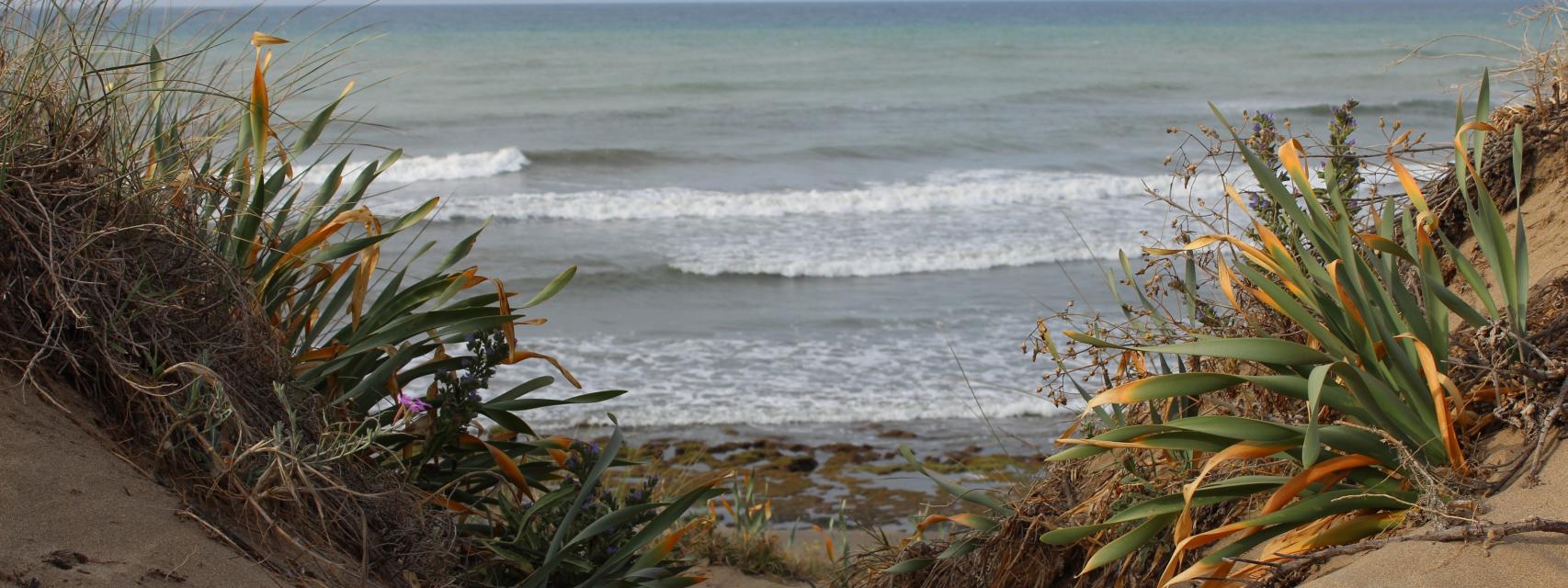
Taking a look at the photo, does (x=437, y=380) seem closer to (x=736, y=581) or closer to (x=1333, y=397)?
(x=736, y=581)

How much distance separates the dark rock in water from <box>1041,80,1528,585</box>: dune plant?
423 cm

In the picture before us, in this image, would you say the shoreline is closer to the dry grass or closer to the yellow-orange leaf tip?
the yellow-orange leaf tip

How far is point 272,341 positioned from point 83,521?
2.32 feet

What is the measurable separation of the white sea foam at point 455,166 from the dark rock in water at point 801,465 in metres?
13.1

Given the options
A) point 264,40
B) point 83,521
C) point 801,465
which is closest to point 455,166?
point 801,465

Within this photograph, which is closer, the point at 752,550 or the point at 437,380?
the point at 437,380

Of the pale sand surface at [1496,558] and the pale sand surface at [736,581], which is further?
the pale sand surface at [736,581]

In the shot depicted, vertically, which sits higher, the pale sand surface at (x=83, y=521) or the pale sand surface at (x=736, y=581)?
the pale sand surface at (x=83, y=521)

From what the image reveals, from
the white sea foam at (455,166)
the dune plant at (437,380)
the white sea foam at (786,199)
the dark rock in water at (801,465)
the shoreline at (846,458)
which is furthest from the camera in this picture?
the white sea foam at (455,166)

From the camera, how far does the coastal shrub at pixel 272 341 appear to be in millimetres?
2322

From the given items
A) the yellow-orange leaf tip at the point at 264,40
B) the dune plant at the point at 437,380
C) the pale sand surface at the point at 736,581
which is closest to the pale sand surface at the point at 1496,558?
the dune plant at the point at 437,380

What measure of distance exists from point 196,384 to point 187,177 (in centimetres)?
62

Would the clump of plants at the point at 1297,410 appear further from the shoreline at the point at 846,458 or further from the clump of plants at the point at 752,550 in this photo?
the shoreline at the point at 846,458

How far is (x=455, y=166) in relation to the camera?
19422 millimetres
